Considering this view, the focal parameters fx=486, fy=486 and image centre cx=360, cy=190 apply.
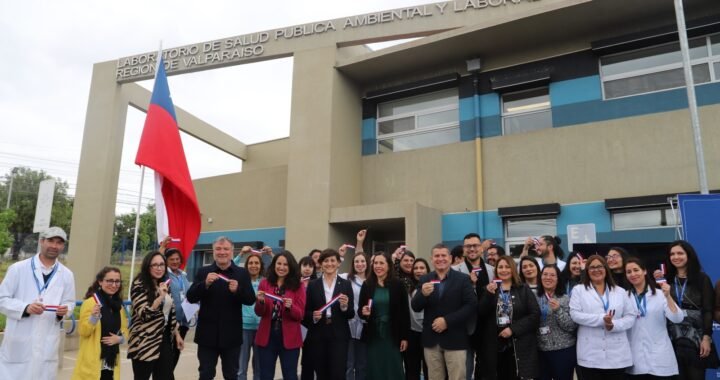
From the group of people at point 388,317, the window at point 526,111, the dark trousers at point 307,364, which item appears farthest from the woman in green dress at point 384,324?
the window at point 526,111

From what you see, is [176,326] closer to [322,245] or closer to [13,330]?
[13,330]

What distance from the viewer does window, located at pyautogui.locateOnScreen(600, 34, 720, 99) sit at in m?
9.25

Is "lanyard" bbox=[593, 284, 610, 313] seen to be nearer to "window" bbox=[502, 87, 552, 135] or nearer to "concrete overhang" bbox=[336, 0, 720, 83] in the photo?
"window" bbox=[502, 87, 552, 135]

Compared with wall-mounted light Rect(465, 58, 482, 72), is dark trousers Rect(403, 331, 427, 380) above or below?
below

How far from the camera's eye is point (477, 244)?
5770 millimetres

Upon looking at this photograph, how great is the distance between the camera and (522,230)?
10.5 m

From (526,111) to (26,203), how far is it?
41522 mm

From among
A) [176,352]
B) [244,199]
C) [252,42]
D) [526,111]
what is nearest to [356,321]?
Result: [176,352]

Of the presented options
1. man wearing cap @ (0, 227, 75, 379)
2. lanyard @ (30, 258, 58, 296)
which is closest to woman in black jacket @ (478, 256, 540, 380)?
man wearing cap @ (0, 227, 75, 379)

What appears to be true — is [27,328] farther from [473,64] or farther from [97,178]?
[97,178]

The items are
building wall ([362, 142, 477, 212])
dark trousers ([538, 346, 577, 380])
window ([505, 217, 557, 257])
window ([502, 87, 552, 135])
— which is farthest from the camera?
building wall ([362, 142, 477, 212])

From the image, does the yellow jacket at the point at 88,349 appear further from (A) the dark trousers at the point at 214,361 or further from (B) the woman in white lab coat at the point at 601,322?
(B) the woman in white lab coat at the point at 601,322

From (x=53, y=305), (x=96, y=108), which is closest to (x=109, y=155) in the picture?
(x=96, y=108)

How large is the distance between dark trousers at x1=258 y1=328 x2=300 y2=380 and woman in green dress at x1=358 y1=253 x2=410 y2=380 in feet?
2.72
